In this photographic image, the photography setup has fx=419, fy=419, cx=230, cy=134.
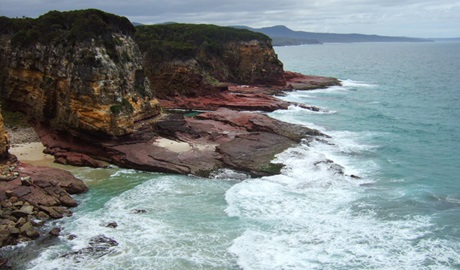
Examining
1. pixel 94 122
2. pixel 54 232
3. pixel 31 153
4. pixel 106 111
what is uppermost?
pixel 106 111

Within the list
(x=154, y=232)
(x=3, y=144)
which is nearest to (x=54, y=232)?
(x=154, y=232)

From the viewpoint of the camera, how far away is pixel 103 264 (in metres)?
18.6

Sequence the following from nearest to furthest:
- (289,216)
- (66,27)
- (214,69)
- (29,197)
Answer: (289,216)
(29,197)
(66,27)
(214,69)

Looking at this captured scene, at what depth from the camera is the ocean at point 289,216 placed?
63.2 feet

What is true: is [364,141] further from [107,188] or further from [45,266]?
[45,266]

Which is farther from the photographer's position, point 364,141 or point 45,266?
point 364,141

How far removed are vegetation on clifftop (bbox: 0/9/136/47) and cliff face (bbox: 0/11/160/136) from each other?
18 centimetres

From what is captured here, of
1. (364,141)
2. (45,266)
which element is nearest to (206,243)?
(45,266)

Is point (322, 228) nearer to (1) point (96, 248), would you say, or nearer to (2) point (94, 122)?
(1) point (96, 248)

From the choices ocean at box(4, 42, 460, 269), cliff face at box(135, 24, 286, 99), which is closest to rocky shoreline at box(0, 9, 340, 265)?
ocean at box(4, 42, 460, 269)

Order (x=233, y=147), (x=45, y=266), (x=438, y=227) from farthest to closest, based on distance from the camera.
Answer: (x=233, y=147), (x=438, y=227), (x=45, y=266)

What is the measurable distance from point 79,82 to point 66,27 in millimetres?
7888

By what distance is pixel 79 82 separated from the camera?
3334cm

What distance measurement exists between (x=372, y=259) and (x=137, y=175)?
1794 cm
